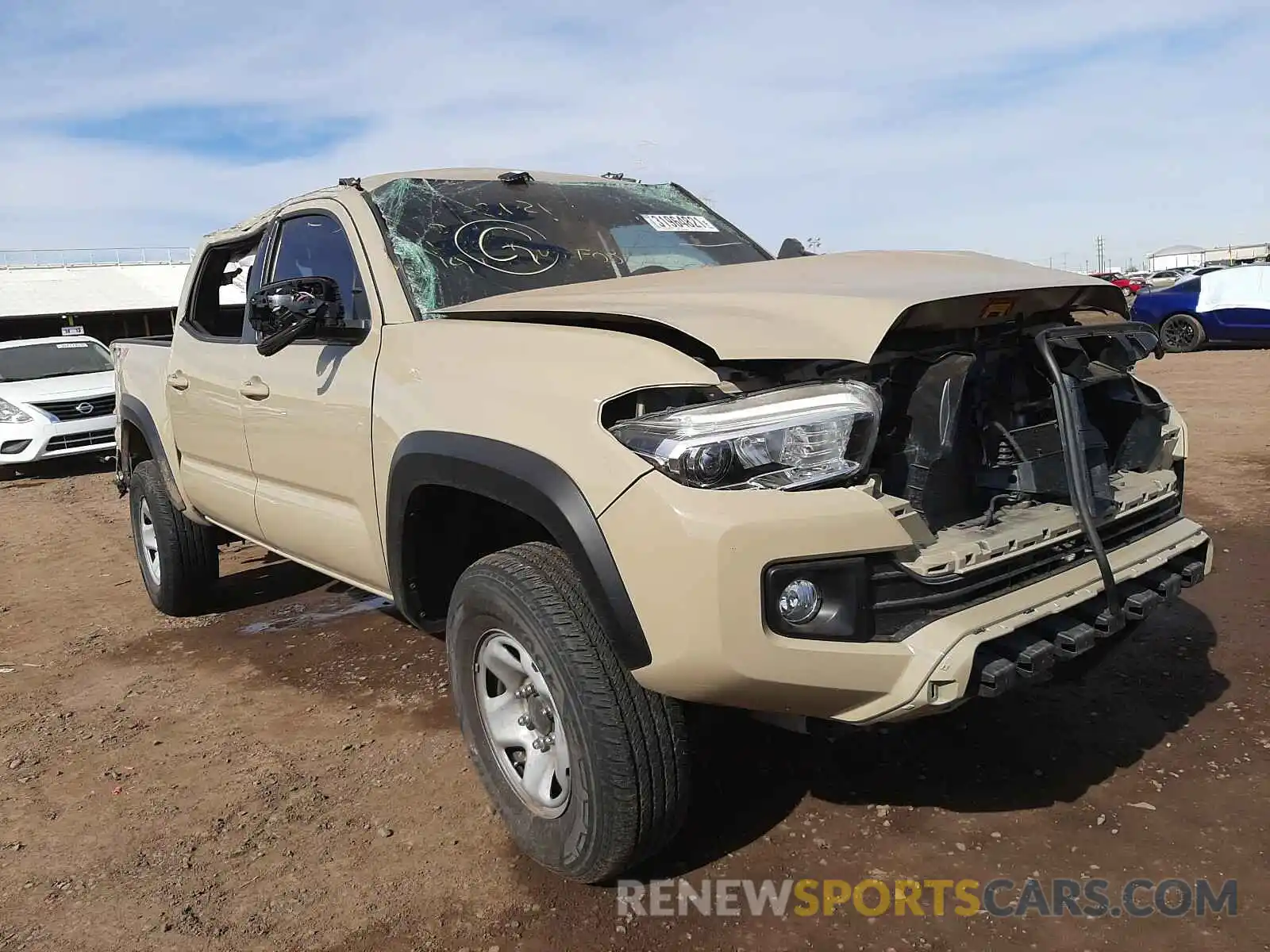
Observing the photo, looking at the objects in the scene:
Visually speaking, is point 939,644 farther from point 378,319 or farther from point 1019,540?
point 378,319

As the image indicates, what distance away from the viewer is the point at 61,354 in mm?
12148

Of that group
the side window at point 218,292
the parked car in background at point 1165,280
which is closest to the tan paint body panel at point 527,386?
the side window at point 218,292

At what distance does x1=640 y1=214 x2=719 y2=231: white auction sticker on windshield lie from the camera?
409 cm

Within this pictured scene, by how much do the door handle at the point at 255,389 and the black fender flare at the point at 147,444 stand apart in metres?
1.22

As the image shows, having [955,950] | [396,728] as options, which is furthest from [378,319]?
[955,950]

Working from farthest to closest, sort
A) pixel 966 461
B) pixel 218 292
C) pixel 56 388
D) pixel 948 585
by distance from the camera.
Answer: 1. pixel 56 388
2. pixel 218 292
3. pixel 966 461
4. pixel 948 585

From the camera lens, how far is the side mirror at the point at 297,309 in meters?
3.21

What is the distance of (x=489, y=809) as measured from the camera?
9.96 ft

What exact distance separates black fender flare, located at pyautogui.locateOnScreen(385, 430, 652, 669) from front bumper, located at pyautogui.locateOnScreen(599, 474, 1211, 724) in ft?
0.13

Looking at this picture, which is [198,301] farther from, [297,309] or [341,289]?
[297,309]

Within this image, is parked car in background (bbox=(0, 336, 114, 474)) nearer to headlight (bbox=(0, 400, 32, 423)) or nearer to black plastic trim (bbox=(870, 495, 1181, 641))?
headlight (bbox=(0, 400, 32, 423))

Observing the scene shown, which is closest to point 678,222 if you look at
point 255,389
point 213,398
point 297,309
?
point 297,309

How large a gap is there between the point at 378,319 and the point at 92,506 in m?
7.14

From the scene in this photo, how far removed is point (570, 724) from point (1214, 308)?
17.1m
